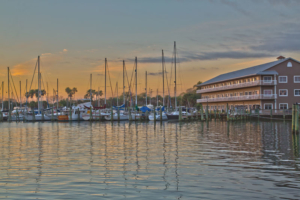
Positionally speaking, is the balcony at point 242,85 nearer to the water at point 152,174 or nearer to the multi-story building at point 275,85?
the multi-story building at point 275,85

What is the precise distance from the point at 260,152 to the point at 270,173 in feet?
23.2

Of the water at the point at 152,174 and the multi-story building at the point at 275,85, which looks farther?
the multi-story building at the point at 275,85

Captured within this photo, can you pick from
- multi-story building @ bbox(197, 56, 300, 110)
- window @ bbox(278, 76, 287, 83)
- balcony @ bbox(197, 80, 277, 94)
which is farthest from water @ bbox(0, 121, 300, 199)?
window @ bbox(278, 76, 287, 83)

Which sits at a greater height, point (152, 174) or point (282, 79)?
point (282, 79)

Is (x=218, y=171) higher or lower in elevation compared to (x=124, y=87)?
lower

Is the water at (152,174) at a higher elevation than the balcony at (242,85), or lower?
lower

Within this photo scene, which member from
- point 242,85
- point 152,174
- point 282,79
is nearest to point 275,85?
point 282,79

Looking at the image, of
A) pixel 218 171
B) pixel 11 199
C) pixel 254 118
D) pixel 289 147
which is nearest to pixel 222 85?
pixel 254 118

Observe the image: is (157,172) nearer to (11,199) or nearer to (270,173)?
(270,173)

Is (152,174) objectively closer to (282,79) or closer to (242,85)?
(282,79)

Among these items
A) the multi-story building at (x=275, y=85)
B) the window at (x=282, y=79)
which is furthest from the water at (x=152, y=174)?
the window at (x=282, y=79)

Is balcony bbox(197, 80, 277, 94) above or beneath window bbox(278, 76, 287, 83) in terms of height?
beneath

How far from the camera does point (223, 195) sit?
37.8 ft

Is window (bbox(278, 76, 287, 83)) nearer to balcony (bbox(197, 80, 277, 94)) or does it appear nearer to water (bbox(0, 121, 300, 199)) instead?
balcony (bbox(197, 80, 277, 94))
